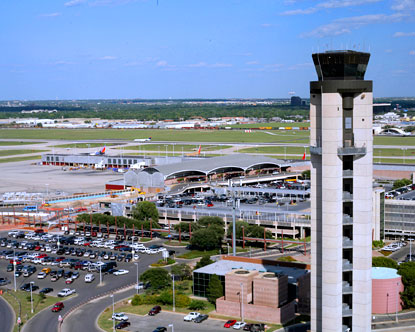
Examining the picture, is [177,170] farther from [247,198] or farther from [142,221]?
[142,221]

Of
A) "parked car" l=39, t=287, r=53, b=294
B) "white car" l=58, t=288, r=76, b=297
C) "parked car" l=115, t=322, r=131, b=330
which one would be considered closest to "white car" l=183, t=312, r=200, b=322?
"parked car" l=115, t=322, r=131, b=330

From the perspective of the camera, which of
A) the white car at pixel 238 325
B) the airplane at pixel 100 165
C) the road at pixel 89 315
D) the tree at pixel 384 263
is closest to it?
the white car at pixel 238 325

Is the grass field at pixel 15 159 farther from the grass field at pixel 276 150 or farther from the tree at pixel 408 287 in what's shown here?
the tree at pixel 408 287

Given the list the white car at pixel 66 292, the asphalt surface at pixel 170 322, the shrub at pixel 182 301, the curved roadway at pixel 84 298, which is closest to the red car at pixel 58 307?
the curved roadway at pixel 84 298

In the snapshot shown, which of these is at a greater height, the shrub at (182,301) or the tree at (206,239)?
the tree at (206,239)

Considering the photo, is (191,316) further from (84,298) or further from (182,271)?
(84,298)

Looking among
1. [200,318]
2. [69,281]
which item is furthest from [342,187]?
[69,281]

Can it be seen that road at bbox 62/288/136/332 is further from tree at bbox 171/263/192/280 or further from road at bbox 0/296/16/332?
tree at bbox 171/263/192/280

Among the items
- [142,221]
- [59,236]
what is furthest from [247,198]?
[59,236]
